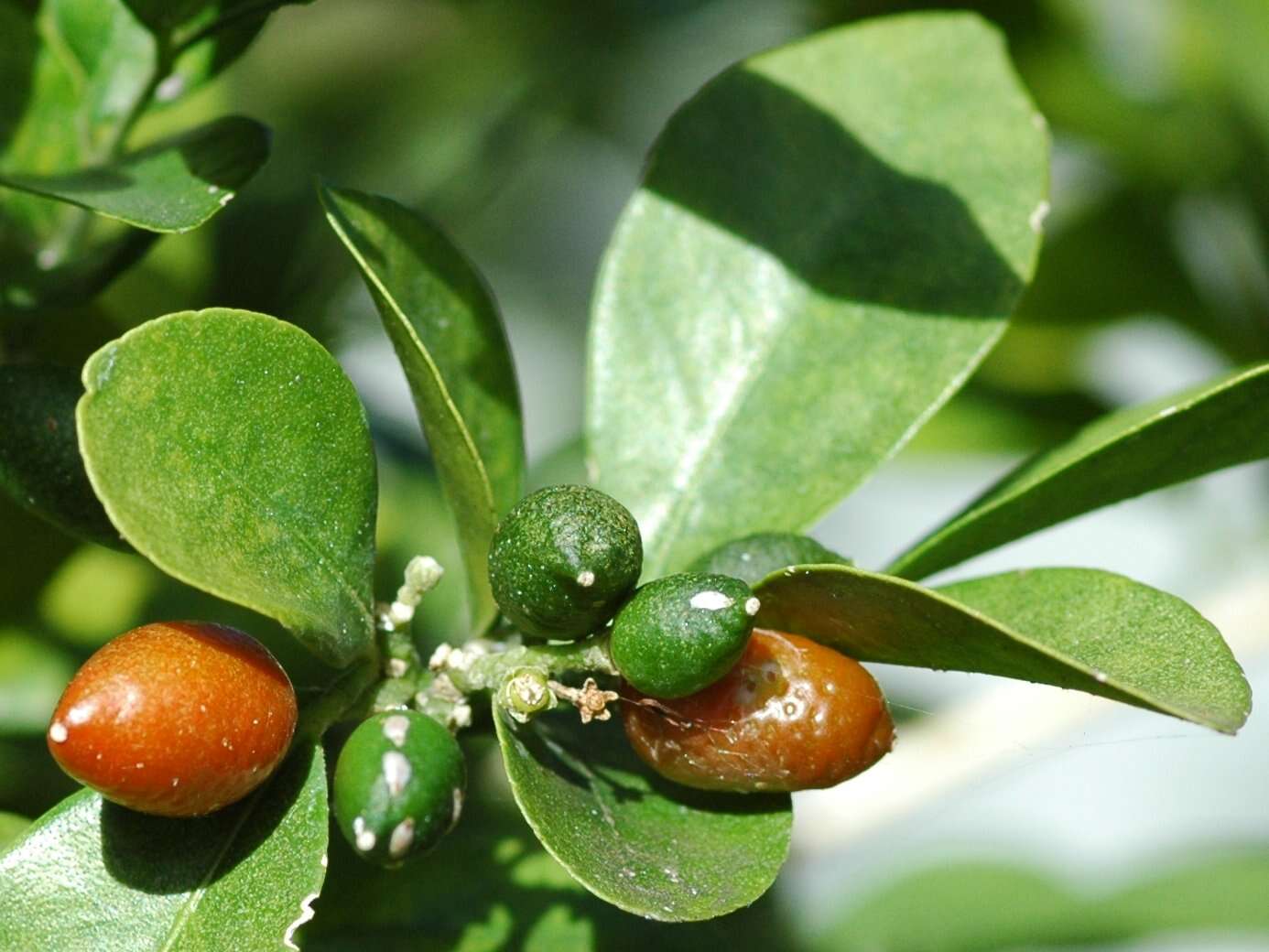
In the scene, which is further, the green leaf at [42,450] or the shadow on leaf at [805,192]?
the shadow on leaf at [805,192]

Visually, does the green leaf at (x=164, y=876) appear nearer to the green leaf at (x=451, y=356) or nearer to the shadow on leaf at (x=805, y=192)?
the green leaf at (x=451, y=356)

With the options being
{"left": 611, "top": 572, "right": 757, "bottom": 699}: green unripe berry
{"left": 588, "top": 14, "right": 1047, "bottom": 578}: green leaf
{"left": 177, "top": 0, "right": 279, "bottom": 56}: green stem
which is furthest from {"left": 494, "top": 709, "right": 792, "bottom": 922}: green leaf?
{"left": 177, "top": 0, "right": 279, "bottom": 56}: green stem

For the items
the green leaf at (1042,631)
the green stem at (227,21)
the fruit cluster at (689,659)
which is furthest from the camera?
the green stem at (227,21)

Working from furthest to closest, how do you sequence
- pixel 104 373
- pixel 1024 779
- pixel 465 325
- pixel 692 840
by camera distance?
pixel 1024 779
pixel 465 325
pixel 692 840
pixel 104 373

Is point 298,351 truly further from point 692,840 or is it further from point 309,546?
point 692,840

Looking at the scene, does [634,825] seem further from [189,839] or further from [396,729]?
[189,839]

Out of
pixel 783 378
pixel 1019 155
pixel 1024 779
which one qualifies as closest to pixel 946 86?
pixel 1019 155

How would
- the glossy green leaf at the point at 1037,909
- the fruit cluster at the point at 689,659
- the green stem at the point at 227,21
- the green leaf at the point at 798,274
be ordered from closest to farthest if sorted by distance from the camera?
the fruit cluster at the point at 689,659 → the green stem at the point at 227,21 → the green leaf at the point at 798,274 → the glossy green leaf at the point at 1037,909

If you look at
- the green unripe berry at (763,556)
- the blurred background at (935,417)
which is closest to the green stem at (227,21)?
the blurred background at (935,417)

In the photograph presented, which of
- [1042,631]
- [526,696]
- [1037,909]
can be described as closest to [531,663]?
[526,696]
